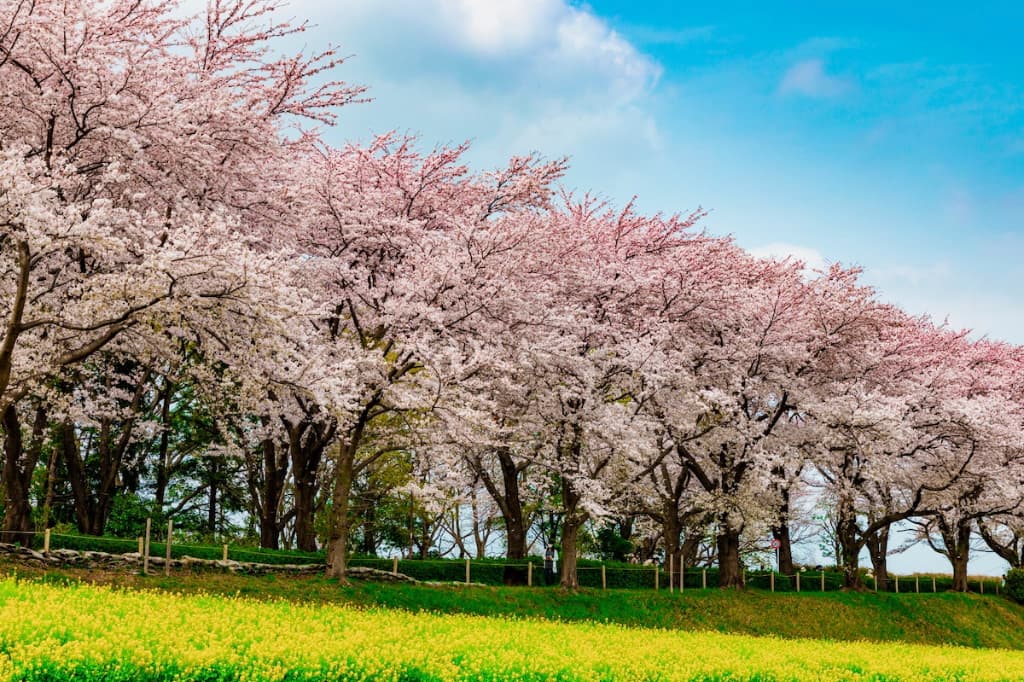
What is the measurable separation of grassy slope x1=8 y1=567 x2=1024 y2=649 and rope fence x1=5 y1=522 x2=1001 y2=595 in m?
1.90

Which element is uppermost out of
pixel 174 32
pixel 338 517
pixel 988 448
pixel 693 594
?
pixel 174 32

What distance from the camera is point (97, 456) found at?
38438 millimetres

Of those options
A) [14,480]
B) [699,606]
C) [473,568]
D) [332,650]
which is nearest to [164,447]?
[14,480]

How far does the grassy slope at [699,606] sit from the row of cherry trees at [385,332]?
2169 millimetres

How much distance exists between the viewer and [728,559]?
3428cm

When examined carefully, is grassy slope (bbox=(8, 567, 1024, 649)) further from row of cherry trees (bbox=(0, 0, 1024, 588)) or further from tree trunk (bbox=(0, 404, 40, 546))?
tree trunk (bbox=(0, 404, 40, 546))

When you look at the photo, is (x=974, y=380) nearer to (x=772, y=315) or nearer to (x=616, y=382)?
(x=772, y=315)

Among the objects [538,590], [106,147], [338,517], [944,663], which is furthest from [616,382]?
[106,147]

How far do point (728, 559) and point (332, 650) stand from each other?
26.0 m

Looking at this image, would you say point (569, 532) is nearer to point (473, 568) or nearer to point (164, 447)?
point (473, 568)

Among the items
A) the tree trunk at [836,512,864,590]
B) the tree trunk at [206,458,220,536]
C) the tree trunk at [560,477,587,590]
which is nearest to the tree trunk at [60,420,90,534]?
the tree trunk at [206,458,220,536]

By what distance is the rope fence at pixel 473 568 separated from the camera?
2336cm

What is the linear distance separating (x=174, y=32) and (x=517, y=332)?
1282cm

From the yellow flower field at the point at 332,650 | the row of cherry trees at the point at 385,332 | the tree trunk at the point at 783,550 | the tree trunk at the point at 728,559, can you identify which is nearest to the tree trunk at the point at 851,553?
the row of cherry trees at the point at 385,332
